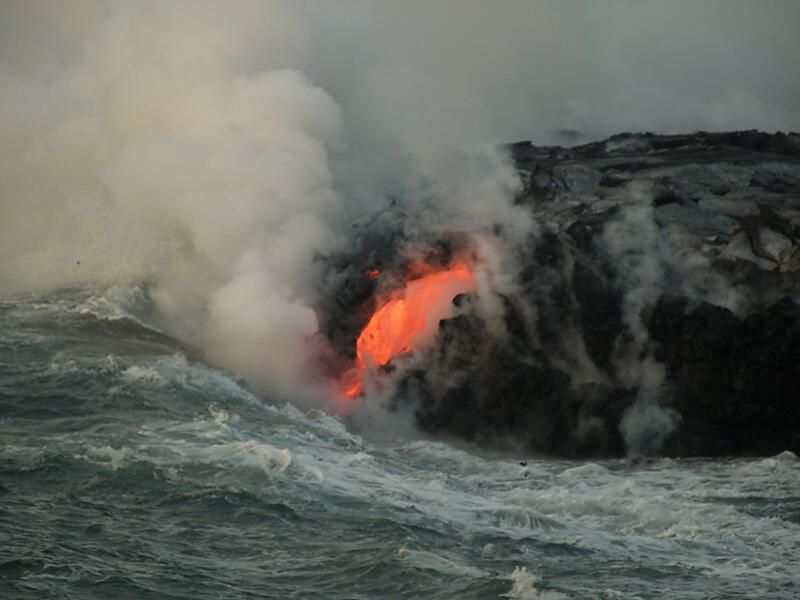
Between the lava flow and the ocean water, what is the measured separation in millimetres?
4340

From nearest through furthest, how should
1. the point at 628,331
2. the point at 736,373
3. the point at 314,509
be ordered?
1. the point at 314,509
2. the point at 736,373
3. the point at 628,331

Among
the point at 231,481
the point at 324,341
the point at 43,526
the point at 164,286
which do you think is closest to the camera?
the point at 43,526

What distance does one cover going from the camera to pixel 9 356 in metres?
29.9

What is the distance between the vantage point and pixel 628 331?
96.2 feet

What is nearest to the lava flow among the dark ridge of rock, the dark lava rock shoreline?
the dark lava rock shoreline

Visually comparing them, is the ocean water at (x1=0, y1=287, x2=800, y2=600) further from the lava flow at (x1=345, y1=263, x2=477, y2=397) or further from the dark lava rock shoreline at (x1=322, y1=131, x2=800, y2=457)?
the lava flow at (x1=345, y1=263, x2=477, y2=397)

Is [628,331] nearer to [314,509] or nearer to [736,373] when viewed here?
[736,373]

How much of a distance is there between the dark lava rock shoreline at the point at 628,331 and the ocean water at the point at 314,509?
156cm

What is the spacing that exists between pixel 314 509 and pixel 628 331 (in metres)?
→ 12.0

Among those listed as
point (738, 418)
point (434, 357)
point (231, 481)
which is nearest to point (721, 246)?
point (738, 418)

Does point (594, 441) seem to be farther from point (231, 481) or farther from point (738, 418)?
point (231, 481)

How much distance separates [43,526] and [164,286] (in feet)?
71.5

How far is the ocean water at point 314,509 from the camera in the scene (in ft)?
55.8

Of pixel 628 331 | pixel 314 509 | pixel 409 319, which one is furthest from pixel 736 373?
pixel 314 509
